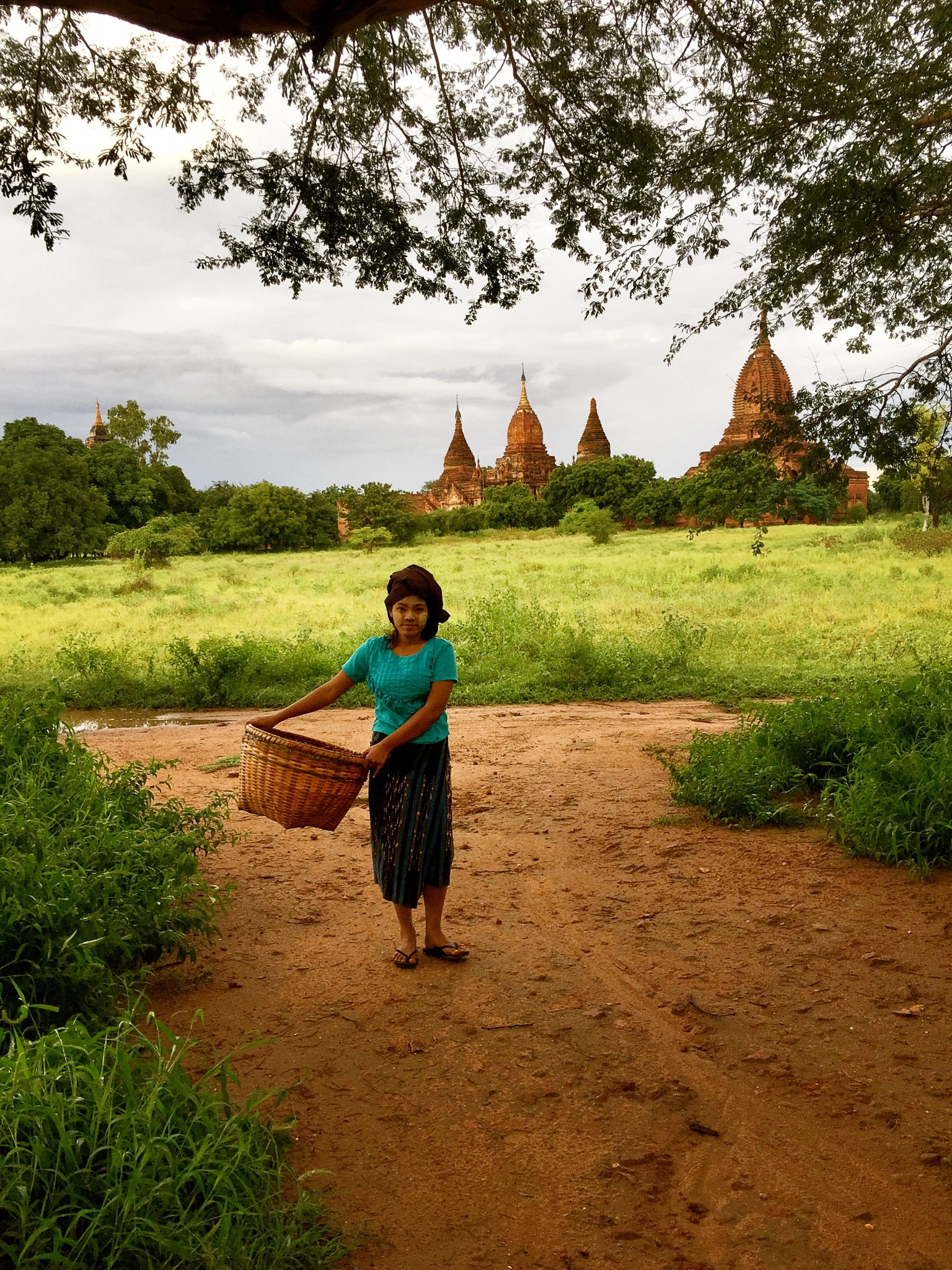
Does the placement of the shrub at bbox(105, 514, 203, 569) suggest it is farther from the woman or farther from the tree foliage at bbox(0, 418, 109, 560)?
the woman

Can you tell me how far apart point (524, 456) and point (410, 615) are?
62958 mm

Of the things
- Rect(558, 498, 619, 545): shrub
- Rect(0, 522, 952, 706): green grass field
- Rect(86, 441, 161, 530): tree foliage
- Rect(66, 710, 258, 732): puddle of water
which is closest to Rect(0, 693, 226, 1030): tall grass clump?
Rect(66, 710, 258, 732): puddle of water

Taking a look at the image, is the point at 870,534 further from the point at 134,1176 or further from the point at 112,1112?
the point at 134,1176

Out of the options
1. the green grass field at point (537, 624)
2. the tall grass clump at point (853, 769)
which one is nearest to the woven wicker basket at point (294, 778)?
the tall grass clump at point (853, 769)

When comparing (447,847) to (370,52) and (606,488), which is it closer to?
(370,52)

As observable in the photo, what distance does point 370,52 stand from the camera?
680 centimetres

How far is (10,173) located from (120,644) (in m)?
9.74

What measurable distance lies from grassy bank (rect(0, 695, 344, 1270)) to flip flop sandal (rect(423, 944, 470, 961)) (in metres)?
0.87

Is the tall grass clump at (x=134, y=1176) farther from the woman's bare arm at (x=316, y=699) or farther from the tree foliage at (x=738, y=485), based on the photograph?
the tree foliage at (x=738, y=485)

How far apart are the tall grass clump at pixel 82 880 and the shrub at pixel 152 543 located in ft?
84.7

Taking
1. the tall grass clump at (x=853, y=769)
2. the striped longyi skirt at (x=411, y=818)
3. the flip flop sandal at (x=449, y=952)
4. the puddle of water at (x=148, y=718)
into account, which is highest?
the striped longyi skirt at (x=411, y=818)

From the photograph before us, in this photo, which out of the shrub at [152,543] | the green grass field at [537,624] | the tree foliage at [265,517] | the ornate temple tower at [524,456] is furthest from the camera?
the ornate temple tower at [524,456]

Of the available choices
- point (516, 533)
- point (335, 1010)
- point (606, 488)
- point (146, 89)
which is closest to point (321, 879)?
point (335, 1010)

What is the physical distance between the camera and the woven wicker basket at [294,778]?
324 cm
